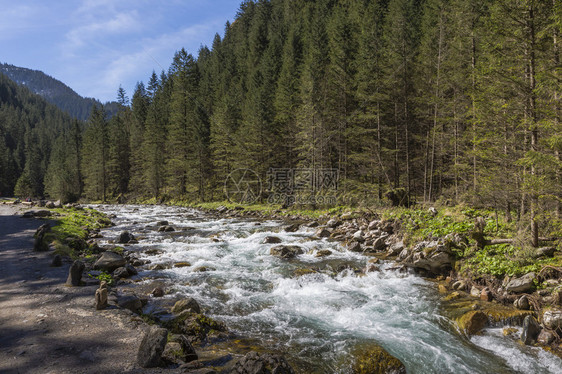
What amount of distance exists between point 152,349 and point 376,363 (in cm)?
422

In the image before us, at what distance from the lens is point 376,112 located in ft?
78.0

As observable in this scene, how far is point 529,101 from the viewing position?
365 inches

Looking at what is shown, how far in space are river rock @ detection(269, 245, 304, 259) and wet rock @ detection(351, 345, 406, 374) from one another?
7.88 meters

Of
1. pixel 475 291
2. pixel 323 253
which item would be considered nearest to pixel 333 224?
pixel 323 253

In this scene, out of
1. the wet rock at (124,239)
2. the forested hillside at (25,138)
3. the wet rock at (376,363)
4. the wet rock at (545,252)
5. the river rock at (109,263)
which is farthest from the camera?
the forested hillside at (25,138)

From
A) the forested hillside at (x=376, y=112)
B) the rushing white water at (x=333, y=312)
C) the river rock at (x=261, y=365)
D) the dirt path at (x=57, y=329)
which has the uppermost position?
the forested hillside at (x=376, y=112)

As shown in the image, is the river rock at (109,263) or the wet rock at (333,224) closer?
the river rock at (109,263)

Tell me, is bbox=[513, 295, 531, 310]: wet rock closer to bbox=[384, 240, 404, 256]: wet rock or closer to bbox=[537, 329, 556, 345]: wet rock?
bbox=[537, 329, 556, 345]: wet rock

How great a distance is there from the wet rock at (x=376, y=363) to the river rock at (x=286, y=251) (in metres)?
7.88

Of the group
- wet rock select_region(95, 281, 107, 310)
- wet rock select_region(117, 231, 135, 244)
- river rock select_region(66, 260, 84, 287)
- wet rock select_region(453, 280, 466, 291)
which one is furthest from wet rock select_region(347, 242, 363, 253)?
wet rock select_region(117, 231, 135, 244)

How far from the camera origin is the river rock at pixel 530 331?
20.0 feet

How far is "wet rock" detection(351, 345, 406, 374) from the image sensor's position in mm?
5320

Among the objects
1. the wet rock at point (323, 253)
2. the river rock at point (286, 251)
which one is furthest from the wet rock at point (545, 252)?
the river rock at point (286, 251)

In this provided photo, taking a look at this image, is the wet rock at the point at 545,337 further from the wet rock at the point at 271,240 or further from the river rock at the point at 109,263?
the river rock at the point at 109,263
